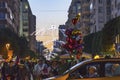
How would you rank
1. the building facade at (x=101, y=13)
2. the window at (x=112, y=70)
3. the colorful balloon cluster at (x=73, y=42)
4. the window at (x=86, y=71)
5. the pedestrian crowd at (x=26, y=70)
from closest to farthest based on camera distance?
the window at (x=112, y=70) → the window at (x=86, y=71) → the pedestrian crowd at (x=26, y=70) → the colorful balloon cluster at (x=73, y=42) → the building facade at (x=101, y=13)

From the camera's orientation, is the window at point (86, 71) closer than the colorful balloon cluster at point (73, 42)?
Yes

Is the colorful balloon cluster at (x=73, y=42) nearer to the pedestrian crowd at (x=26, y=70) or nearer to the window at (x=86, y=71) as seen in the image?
the pedestrian crowd at (x=26, y=70)

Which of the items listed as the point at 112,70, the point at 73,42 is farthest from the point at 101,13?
the point at 112,70

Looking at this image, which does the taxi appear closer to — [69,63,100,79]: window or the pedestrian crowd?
[69,63,100,79]: window

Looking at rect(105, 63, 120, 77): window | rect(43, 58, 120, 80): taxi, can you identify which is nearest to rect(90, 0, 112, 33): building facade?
rect(43, 58, 120, 80): taxi

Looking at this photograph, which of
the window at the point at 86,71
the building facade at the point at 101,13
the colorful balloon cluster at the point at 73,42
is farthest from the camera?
the building facade at the point at 101,13

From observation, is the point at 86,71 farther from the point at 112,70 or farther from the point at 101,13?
the point at 101,13

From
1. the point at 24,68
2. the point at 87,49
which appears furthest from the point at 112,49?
the point at 24,68

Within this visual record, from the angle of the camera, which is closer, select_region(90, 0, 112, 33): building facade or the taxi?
the taxi

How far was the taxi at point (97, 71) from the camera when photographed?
14.9 meters

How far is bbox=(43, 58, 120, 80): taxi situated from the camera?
48.9 ft

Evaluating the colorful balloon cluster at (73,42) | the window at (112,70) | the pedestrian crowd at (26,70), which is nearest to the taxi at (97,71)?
the window at (112,70)

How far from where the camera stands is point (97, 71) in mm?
15023

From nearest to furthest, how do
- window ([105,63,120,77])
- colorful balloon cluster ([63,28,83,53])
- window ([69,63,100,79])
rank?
window ([105,63,120,77])
window ([69,63,100,79])
colorful balloon cluster ([63,28,83,53])
